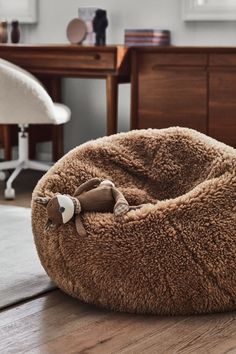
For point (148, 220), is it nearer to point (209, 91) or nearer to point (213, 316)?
point (213, 316)

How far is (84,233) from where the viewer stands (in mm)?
2293

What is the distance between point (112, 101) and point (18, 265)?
1659 mm

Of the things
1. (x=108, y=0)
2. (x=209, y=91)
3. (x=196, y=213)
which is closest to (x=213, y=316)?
(x=196, y=213)

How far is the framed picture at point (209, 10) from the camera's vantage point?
430 cm

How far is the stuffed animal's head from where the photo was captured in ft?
7.62

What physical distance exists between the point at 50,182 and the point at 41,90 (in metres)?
1.60

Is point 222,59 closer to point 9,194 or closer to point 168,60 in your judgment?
point 168,60

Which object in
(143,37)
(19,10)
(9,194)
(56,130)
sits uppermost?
(19,10)

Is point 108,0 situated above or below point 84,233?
above

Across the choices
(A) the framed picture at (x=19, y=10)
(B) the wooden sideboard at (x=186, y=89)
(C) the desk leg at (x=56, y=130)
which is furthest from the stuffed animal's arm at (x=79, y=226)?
(A) the framed picture at (x=19, y=10)

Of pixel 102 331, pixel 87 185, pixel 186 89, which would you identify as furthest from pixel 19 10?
pixel 102 331

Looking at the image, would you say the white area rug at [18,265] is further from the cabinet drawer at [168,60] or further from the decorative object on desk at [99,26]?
the decorative object on desk at [99,26]

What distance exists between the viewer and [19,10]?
5074mm

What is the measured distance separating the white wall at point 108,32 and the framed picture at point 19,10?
50 millimetres
